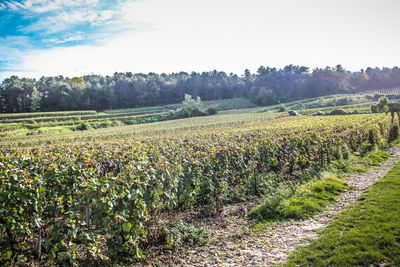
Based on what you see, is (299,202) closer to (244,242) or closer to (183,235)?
(244,242)

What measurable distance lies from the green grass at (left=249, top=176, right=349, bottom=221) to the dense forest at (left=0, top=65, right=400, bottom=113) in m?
76.8

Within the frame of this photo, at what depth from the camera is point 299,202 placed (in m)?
7.58

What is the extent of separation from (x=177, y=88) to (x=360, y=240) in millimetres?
97216

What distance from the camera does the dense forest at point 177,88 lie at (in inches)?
2827

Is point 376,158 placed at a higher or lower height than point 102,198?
lower

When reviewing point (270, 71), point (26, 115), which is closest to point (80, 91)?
point (26, 115)

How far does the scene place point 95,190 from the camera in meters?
4.48

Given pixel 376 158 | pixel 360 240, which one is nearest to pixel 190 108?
pixel 376 158

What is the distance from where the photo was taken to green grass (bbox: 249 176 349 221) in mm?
6950

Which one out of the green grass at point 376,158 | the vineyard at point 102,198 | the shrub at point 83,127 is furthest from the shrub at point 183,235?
the shrub at point 83,127

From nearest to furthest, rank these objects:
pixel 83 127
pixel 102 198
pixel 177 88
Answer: pixel 102 198, pixel 83 127, pixel 177 88

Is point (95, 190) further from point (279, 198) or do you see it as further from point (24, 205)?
point (279, 198)

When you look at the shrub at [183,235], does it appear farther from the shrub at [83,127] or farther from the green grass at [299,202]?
the shrub at [83,127]

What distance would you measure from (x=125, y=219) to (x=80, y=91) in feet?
270
